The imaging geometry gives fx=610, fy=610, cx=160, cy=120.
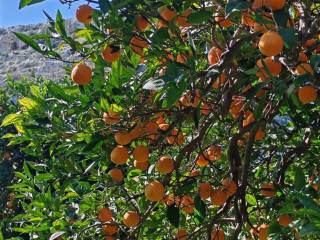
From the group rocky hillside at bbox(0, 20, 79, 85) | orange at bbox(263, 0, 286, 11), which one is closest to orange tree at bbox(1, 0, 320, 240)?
orange at bbox(263, 0, 286, 11)

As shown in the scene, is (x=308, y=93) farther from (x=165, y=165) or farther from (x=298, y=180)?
(x=165, y=165)

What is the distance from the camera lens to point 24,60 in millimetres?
11617

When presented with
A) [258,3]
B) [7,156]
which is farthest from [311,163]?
[7,156]

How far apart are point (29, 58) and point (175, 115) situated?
32.8 feet

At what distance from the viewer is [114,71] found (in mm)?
1991

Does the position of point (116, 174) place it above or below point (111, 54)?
below

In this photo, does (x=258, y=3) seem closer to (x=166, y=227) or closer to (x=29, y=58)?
(x=166, y=227)

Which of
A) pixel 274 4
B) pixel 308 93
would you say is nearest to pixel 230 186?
pixel 308 93

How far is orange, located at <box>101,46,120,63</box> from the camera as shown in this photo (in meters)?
1.98

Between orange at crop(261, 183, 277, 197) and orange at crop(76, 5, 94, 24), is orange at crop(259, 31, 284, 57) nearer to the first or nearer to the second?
orange at crop(76, 5, 94, 24)

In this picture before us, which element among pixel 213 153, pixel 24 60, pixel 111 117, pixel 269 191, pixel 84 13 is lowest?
pixel 24 60

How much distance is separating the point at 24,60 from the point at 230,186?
983cm

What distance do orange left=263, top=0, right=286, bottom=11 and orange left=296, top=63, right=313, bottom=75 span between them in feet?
0.79

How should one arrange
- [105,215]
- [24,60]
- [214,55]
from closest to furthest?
1. [214,55]
2. [105,215]
3. [24,60]
